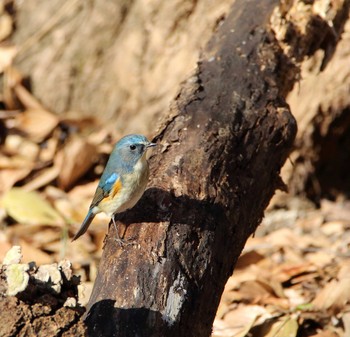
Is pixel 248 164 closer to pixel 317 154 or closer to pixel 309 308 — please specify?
pixel 309 308

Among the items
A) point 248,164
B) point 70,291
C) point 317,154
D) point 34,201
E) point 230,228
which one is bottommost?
point 70,291

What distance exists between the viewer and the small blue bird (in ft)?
14.6

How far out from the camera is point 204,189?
4375 mm

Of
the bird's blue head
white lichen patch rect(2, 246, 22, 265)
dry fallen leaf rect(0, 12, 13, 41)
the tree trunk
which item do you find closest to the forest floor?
the tree trunk

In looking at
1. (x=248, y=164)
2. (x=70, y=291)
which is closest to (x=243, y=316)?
(x=248, y=164)

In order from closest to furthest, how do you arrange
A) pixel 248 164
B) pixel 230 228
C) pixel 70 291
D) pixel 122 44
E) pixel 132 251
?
pixel 70 291
pixel 132 251
pixel 230 228
pixel 248 164
pixel 122 44

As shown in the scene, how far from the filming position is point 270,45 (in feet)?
18.0

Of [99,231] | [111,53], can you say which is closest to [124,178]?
[99,231]

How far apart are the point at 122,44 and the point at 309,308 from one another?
3734 mm

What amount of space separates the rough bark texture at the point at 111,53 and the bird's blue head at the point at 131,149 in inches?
105

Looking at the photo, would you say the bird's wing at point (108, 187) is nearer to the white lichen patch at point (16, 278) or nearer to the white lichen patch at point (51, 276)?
the white lichen patch at point (51, 276)

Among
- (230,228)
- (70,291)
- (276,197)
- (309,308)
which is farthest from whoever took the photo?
(276,197)

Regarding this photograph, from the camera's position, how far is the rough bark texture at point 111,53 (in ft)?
24.6

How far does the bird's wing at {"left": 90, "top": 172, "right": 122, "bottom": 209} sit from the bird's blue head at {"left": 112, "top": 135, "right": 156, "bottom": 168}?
12cm
